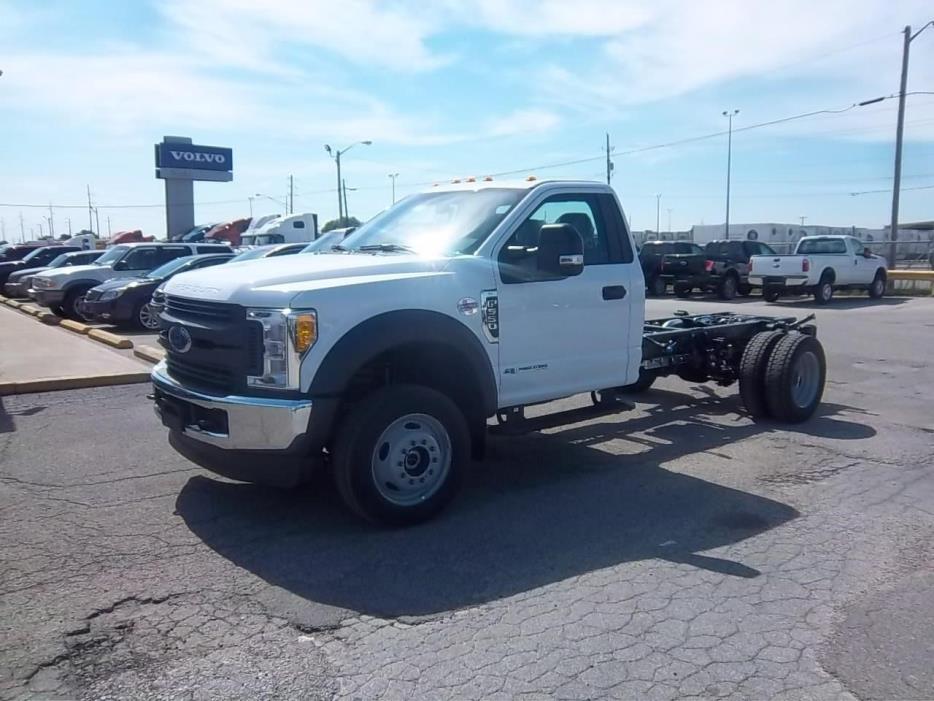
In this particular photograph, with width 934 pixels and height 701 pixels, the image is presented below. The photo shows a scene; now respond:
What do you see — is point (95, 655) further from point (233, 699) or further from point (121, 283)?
point (121, 283)

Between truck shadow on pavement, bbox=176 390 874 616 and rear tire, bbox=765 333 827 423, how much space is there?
4.95 ft

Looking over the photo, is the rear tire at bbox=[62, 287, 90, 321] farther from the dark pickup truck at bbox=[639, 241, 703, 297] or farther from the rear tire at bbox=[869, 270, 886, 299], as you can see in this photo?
the rear tire at bbox=[869, 270, 886, 299]

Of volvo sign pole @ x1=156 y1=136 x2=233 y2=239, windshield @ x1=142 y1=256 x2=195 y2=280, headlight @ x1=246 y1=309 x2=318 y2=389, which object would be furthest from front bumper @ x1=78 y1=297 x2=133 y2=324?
volvo sign pole @ x1=156 y1=136 x2=233 y2=239

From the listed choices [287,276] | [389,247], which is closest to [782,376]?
[389,247]

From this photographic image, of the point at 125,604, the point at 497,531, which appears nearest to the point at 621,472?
the point at 497,531

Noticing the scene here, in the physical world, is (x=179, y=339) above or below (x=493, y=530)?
above

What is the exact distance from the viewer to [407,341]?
5152 millimetres

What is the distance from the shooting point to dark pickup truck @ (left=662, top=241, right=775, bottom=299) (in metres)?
25.9

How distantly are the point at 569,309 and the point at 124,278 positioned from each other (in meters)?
15.6

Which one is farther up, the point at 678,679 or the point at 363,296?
the point at 363,296

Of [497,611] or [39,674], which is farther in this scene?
[497,611]

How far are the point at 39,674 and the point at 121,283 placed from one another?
1509cm

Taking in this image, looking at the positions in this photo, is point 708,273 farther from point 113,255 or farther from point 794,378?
point 794,378

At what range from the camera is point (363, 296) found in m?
5.05
